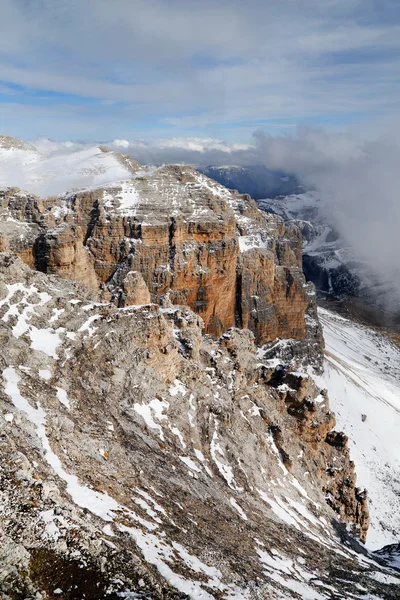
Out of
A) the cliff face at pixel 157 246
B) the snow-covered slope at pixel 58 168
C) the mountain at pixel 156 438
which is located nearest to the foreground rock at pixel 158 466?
the mountain at pixel 156 438

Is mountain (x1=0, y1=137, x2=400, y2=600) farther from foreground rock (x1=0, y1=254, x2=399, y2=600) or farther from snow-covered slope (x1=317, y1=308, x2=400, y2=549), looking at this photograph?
snow-covered slope (x1=317, y1=308, x2=400, y2=549)

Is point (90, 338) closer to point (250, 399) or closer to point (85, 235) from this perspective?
point (250, 399)

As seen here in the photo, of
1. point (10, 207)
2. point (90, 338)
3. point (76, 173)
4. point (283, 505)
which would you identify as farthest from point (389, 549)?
point (76, 173)

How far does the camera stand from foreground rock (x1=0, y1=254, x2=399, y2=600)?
45.1ft

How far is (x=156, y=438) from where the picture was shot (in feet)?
102

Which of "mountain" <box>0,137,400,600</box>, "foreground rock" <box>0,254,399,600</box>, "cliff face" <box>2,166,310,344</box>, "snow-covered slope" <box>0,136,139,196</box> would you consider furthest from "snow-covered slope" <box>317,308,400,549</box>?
"snow-covered slope" <box>0,136,139,196</box>

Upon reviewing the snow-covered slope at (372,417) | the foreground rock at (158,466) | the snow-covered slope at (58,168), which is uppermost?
the snow-covered slope at (58,168)

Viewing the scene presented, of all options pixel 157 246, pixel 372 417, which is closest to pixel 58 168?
pixel 157 246

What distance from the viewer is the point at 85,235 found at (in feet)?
280

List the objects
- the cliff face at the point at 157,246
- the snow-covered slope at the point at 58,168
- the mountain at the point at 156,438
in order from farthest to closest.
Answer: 1. the snow-covered slope at the point at 58,168
2. the cliff face at the point at 157,246
3. the mountain at the point at 156,438

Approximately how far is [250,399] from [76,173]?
8491 centimetres

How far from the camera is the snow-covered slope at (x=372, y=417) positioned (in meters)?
63.8

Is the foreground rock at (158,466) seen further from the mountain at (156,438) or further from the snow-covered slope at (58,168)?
the snow-covered slope at (58,168)

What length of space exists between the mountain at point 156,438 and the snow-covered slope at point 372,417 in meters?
0.62
